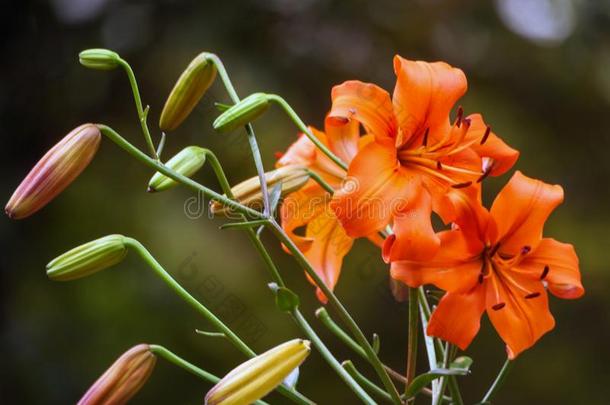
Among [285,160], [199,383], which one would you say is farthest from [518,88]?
[285,160]

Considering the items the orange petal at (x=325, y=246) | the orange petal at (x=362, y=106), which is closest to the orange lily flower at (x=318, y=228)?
the orange petal at (x=325, y=246)

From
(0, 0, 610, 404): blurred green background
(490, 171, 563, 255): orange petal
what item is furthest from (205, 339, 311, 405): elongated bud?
(0, 0, 610, 404): blurred green background

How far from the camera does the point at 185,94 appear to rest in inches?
33.6

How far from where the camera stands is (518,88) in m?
2.49

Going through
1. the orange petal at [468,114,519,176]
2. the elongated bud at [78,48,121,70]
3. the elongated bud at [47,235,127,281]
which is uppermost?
the elongated bud at [78,48,121,70]

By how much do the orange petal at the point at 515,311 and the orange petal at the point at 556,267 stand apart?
0.02 m

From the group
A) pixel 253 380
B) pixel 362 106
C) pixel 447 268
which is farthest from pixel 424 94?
pixel 253 380

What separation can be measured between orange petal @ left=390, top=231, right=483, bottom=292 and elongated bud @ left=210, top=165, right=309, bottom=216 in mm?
143

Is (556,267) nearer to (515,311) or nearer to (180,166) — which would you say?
(515,311)

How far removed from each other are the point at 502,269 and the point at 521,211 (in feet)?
0.20

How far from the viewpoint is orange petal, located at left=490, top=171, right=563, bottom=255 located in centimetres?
85

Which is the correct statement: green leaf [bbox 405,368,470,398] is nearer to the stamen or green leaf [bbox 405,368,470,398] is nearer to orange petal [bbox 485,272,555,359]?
orange petal [bbox 485,272,555,359]

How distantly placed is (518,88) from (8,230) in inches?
56.2

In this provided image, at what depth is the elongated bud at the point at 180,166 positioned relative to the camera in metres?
0.81
